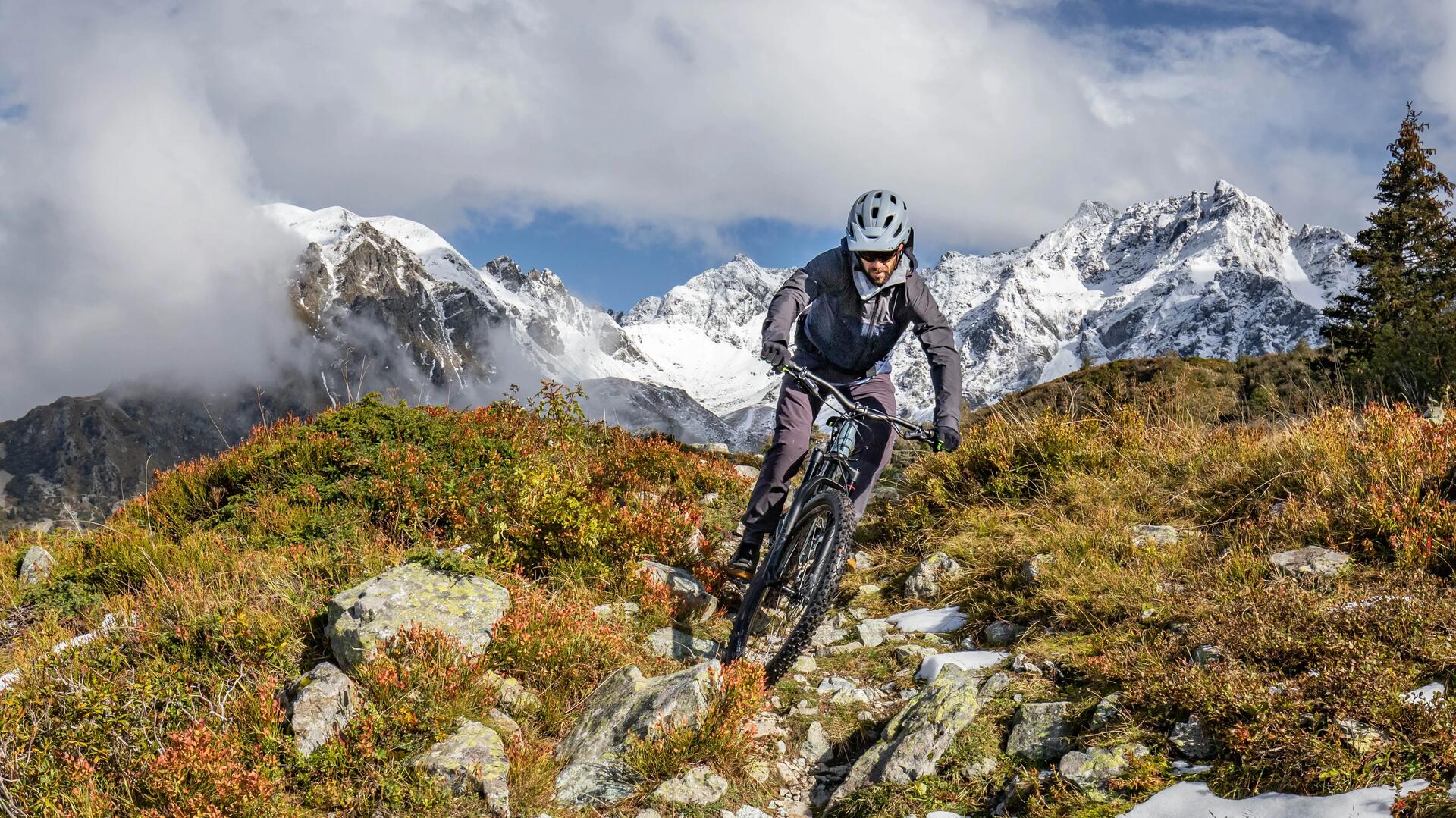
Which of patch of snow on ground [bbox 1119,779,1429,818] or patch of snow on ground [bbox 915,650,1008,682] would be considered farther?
patch of snow on ground [bbox 915,650,1008,682]

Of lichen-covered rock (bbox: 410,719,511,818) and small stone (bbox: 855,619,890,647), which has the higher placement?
small stone (bbox: 855,619,890,647)

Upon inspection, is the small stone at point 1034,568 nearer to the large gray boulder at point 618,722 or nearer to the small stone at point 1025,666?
the small stone at point 1025,666

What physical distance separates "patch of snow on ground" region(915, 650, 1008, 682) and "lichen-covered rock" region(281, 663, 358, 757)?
364cm

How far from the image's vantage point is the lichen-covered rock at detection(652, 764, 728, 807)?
4.20 m

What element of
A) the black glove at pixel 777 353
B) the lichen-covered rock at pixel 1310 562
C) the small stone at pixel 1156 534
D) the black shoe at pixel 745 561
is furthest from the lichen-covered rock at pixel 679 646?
the lichen-covered rock at pixel 1310 562

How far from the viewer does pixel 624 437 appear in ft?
35.5

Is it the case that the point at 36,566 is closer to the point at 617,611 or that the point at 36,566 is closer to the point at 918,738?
the point at 617,611

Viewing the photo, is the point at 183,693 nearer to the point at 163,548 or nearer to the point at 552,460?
the point at 163,548

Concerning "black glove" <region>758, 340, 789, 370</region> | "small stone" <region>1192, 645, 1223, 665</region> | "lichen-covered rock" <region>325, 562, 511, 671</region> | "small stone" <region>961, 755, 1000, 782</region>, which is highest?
"black glove" <region>758, 340, 789, 370</region>

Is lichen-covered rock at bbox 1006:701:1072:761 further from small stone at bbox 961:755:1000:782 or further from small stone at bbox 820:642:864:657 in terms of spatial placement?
small stone at bbox 820:642:864:657

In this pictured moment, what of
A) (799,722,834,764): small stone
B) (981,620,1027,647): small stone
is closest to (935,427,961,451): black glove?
(981,620,1027,647): small stone

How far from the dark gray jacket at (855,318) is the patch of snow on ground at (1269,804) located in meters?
2.97

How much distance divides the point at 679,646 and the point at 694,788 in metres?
1.82

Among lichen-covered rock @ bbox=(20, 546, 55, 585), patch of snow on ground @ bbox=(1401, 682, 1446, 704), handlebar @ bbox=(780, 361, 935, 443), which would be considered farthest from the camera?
lichen-covered rock @ bbox=(20, 546, 55, 585)
